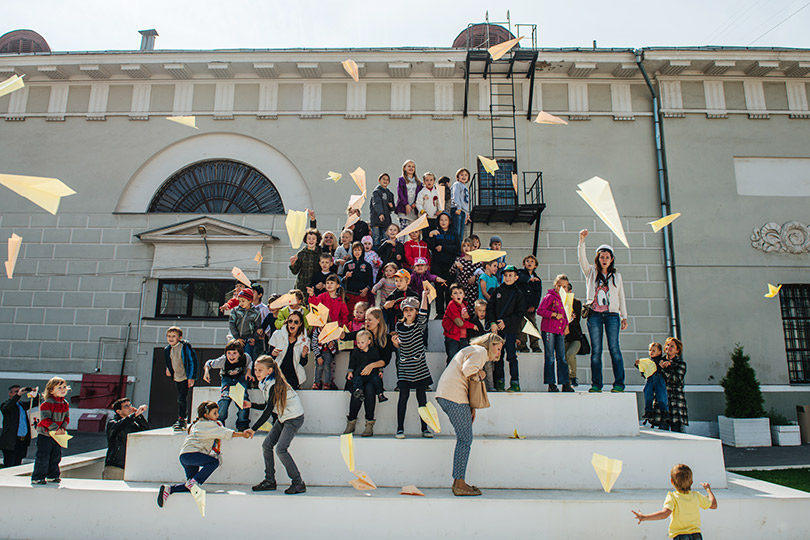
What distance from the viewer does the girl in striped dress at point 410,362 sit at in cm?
667

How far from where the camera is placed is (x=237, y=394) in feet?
23.0

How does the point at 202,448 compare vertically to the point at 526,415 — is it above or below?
below

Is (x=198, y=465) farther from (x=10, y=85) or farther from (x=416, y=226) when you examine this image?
(x=10, y=85)

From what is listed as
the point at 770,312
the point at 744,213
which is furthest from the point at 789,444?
the point at 744,213

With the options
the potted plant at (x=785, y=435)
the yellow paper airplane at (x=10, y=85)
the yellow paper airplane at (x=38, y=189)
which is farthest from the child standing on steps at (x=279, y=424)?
the potted plant at (x=785, y=435)

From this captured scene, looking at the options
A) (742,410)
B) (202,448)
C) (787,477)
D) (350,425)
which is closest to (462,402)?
(350,425)

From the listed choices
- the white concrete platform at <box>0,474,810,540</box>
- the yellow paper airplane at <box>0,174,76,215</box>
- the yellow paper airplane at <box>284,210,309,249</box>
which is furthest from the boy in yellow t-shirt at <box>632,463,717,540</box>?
the yellow paper airplane at <box>284,210,309,249</box>

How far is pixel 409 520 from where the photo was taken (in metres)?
5.61

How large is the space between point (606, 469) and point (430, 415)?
2.14 metres

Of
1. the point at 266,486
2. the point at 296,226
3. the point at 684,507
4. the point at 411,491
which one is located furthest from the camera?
the point at 296,226

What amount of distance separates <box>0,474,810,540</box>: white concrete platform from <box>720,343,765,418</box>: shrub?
7.16m

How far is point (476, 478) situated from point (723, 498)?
2620 mm

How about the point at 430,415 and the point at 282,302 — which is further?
the point at 282,302

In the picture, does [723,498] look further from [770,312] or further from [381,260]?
[770,312]
